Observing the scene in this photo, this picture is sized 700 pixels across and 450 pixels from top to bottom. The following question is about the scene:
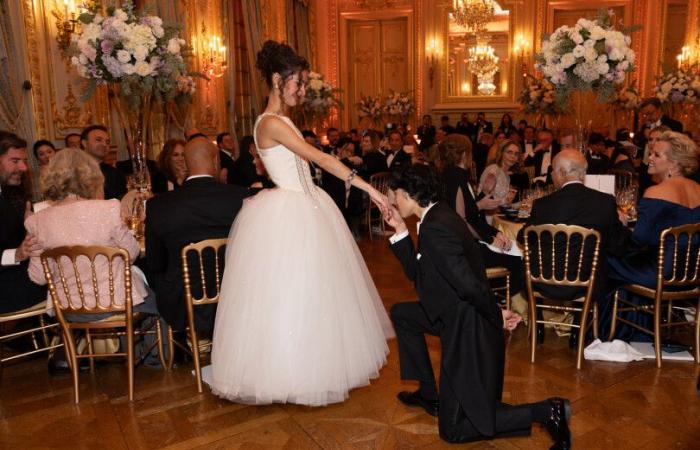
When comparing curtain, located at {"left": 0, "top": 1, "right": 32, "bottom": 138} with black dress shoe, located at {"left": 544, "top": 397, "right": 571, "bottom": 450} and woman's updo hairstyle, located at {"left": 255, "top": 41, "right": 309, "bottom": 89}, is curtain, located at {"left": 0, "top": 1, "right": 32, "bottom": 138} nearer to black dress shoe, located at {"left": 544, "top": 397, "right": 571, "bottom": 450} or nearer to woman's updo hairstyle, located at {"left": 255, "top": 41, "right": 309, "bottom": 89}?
woman's updo hairstyle, located at {"left": 255, "top": 41, "right": 309, "bottom": 89}

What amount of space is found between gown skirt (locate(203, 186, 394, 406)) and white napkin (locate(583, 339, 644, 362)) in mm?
1521

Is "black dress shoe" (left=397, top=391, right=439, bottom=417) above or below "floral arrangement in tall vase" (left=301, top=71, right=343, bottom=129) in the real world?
below

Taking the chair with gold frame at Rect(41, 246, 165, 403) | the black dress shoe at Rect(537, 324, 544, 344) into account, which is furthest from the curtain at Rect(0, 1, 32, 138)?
the black dress shoe at Rect(537, 324, 544, 344)

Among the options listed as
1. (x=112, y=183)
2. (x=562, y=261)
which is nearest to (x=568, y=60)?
(x=562, y=261)

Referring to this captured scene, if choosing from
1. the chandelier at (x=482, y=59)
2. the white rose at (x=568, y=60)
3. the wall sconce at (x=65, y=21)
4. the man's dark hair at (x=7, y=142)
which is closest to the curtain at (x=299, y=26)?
the chandelier at (x=482, y=59)

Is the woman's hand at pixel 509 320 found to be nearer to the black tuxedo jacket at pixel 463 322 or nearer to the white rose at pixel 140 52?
the black tuxedo jacket at pixel 463 322

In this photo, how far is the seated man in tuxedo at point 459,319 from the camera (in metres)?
2.37

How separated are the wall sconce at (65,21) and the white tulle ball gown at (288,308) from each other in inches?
161

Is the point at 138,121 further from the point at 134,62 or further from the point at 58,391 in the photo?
the point at 58,391

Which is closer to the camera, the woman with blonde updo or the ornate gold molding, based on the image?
the woman with blonde updo

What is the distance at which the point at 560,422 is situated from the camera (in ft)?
8.01

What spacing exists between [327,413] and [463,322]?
95 centimetres

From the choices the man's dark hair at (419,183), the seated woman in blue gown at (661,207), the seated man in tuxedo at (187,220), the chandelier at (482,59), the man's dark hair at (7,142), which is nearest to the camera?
the man's dark hair at (419,183)

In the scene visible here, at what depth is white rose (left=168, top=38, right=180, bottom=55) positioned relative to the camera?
12.8ft
